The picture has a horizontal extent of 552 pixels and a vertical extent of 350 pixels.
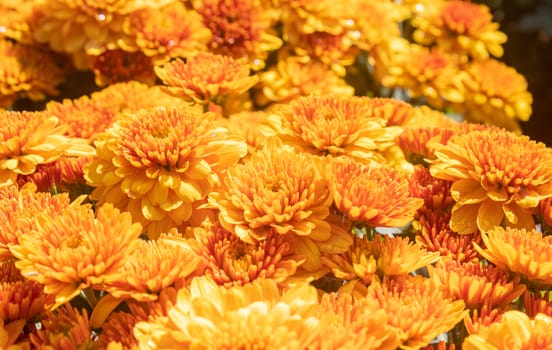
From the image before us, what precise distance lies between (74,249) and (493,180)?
18.2 inches

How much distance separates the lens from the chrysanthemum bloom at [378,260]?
703mm

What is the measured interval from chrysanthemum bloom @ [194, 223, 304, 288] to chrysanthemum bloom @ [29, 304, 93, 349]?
0.41 ft

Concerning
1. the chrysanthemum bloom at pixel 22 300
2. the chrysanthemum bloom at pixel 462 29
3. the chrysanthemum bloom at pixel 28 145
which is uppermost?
the chrysanthemum bloom at pixel 28 145

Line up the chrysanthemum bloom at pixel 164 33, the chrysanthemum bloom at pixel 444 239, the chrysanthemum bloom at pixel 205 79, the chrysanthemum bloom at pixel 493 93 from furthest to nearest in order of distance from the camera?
the chrysanthemum bloom at pixel 493 93 → the chrysanthemum bloom at pixel 164 33 → the chrysanthemum bloom at pixel 205 79 → the chrysanthemum bloom at pixel 444 239

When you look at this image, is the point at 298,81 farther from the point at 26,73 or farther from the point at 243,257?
the point at 243,257

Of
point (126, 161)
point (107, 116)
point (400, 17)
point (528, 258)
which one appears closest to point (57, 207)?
point (126, 161)

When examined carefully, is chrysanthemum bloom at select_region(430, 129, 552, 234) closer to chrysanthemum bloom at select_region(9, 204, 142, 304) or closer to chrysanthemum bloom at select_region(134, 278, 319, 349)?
chrysanthemum bloom at select_region(134, 278, 319, 349)

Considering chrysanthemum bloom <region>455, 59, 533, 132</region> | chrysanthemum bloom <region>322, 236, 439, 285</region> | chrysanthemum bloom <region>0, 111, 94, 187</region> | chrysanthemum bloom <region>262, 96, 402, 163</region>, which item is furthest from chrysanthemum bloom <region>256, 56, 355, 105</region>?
chrysanthemum bloom <region>322, 236, 439, 285</region>

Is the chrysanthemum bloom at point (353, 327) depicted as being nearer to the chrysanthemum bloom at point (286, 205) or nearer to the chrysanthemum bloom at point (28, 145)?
the chrysanthemum bloom at point (286, 205)

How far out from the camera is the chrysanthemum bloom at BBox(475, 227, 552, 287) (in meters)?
0.68

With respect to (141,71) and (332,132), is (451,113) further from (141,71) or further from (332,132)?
(332,132)

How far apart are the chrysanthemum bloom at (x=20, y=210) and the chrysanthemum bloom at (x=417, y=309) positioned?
340mm

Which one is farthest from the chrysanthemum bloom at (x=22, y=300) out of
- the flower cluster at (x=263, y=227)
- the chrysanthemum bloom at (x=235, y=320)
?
the chrysanthemum bloom at (x=235, y=320)

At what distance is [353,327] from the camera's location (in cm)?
59
